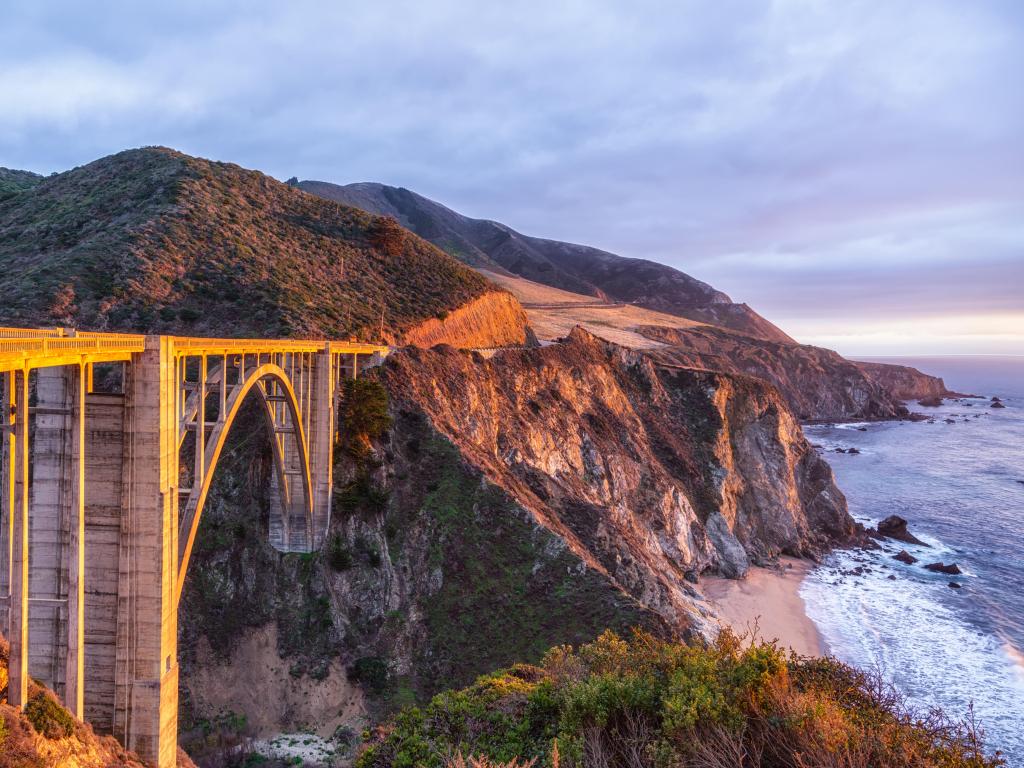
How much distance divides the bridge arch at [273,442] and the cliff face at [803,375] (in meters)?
89.4

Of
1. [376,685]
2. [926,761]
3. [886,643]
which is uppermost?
[926,761]

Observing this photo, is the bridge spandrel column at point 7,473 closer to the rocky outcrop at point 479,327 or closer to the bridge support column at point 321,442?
the bridge support column at point 321,442

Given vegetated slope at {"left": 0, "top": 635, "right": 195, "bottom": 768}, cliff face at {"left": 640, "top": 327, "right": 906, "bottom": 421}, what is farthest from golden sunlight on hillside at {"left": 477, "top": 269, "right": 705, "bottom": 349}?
vegetated slope at {"left": 0, "top": 635, "right": 195, "bottom": 768}

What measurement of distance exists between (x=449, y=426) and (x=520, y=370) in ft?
42.4

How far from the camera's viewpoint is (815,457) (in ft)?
A: 193

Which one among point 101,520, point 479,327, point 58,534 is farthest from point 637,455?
point 58,534

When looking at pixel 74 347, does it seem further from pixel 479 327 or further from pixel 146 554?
pixel 479 327

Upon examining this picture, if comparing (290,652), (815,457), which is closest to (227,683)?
(290,652)

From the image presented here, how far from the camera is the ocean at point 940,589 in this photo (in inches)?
1142

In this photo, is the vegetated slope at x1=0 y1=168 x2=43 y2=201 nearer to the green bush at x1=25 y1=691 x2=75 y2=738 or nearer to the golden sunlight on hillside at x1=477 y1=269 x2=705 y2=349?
the golden sunlight on hillside at x1=477 y1=269 x2=705 y2=349

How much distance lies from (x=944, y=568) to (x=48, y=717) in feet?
177

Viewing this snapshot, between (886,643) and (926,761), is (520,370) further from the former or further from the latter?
(926,761)

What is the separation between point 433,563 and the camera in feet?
90.9

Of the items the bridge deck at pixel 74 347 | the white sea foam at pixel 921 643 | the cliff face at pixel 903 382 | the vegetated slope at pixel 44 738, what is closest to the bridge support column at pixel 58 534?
the bridge deck at pixel 74 347
